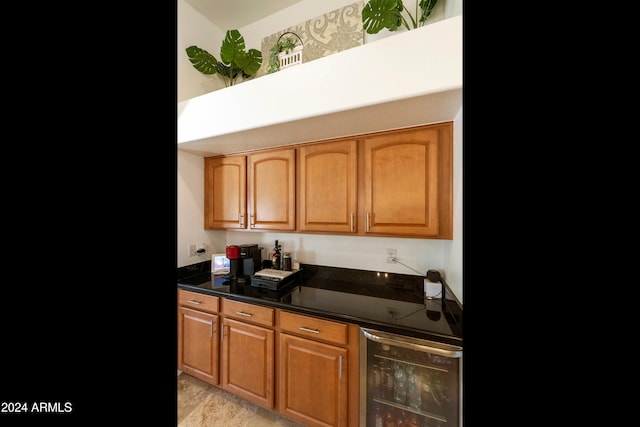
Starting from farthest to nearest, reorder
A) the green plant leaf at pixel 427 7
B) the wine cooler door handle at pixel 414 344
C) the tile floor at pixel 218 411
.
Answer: the tile floor at pixel 218 411, the green plant leaf at pixel 427 7, the wine cooler door handle at pixel 414 344

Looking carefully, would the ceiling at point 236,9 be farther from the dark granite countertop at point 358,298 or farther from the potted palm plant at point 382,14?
the dark granite countertop at point 358,298

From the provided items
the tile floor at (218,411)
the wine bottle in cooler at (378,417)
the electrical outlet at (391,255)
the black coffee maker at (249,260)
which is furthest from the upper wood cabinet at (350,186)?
the tile floor at (218,411)

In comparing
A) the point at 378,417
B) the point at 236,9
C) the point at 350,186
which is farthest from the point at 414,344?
the point at 236,9

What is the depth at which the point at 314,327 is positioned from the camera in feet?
4.44

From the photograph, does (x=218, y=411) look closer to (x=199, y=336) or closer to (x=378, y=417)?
(x=199, y=336)

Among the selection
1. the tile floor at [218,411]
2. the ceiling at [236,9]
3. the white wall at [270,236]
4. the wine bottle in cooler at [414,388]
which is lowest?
the tile floor at [218,411]

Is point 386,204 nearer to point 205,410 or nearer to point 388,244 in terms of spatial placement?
point 388,244

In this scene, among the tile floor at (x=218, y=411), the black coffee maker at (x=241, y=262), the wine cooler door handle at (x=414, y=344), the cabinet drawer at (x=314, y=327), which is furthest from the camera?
the black coffee maker at (x=241, y=262)

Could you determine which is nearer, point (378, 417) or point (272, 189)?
point (378, 417)

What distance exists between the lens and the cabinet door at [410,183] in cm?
135

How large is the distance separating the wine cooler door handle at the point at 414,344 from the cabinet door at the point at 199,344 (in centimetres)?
102

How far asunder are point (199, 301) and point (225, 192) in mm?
843
